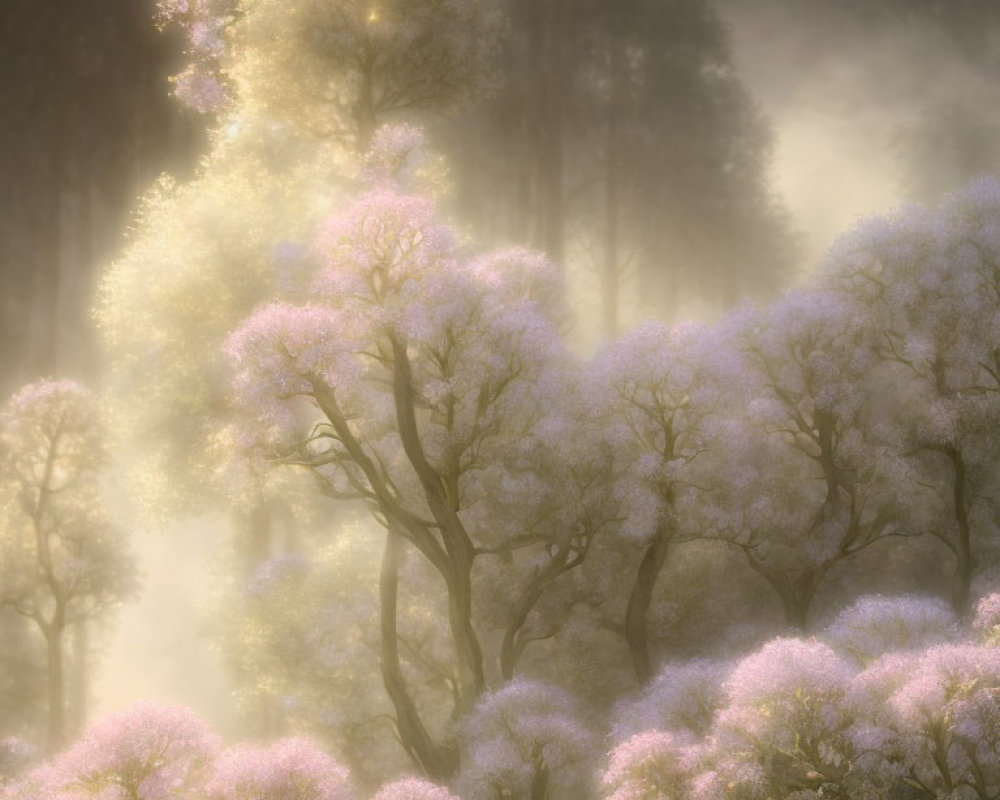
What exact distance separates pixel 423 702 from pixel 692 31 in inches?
1269

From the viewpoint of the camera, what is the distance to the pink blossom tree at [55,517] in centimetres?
3938

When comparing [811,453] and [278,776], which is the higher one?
[811,453]

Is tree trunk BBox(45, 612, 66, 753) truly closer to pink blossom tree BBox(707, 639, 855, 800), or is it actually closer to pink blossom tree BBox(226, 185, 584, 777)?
pink blossom tree BBox(226, 185, 584, 777)

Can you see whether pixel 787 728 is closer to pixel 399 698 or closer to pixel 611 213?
pixel 399 698

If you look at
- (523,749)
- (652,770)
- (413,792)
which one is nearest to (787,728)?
(652,770)

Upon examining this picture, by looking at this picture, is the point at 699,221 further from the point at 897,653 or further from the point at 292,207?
the point at 897,653

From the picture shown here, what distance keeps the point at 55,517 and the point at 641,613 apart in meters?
21.0

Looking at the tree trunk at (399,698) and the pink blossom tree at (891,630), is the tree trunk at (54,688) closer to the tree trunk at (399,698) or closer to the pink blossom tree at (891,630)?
the tree trunk at (399,698)

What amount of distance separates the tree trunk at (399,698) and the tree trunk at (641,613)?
488 cm

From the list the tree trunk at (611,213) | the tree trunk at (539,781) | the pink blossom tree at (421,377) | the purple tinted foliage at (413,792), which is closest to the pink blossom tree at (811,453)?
the pink blossom tree at (421,377)

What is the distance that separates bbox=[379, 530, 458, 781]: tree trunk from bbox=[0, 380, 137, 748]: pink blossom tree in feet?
45.3

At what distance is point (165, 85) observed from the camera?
2447 inches

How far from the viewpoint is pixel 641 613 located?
29.9 meters

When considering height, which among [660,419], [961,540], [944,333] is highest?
[944,333]
